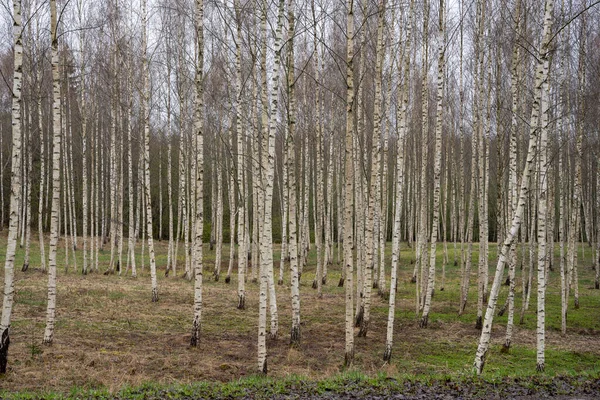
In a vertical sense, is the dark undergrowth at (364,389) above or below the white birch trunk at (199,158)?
below

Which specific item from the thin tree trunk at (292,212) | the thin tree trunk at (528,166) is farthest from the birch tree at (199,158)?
the thin tree trunk at (528,166)

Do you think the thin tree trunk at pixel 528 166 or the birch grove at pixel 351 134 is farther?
the birch grove at pixel 351 134

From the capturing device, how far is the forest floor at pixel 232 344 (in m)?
7.70

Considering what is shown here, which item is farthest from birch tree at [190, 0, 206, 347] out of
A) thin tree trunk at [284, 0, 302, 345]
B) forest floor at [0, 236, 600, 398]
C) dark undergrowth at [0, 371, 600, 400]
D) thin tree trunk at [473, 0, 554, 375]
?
thin tree trunk at [473, 0, 554, 375]

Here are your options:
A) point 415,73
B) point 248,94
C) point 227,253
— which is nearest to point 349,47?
point 248,94

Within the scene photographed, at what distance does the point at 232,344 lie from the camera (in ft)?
35.2

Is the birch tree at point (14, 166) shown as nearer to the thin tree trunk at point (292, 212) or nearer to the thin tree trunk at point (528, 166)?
the thin tree trunk at point (292, 212)

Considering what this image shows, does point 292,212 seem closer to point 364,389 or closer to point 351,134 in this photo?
point 351,134

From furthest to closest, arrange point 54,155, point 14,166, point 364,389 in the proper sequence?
point 54,155 → point 14,166 → point 364,389

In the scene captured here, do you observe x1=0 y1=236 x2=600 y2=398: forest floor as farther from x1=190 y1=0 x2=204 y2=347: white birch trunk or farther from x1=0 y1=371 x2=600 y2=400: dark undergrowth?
x1=190 y1=0 x2=204 y2=347: white birch trunk

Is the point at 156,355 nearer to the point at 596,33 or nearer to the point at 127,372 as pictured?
the point at 127,372

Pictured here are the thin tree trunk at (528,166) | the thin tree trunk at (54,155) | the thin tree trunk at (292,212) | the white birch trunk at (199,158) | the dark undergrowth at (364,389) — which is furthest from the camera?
the thin tree trunk at (292,212)

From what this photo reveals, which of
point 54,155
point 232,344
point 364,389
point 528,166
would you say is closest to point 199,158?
point 54,155

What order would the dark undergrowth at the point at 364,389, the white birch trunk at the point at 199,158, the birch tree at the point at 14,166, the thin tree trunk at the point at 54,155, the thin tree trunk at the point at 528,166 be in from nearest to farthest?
1. the dark undergrowth at the point at 364,389
2. the birch tree at the point at 14,166
3. the thin tree trunk at the point at 528,166
4. the thin tree trunk at the point at 54,155
5. the white birch trunk at the point at 199,158
